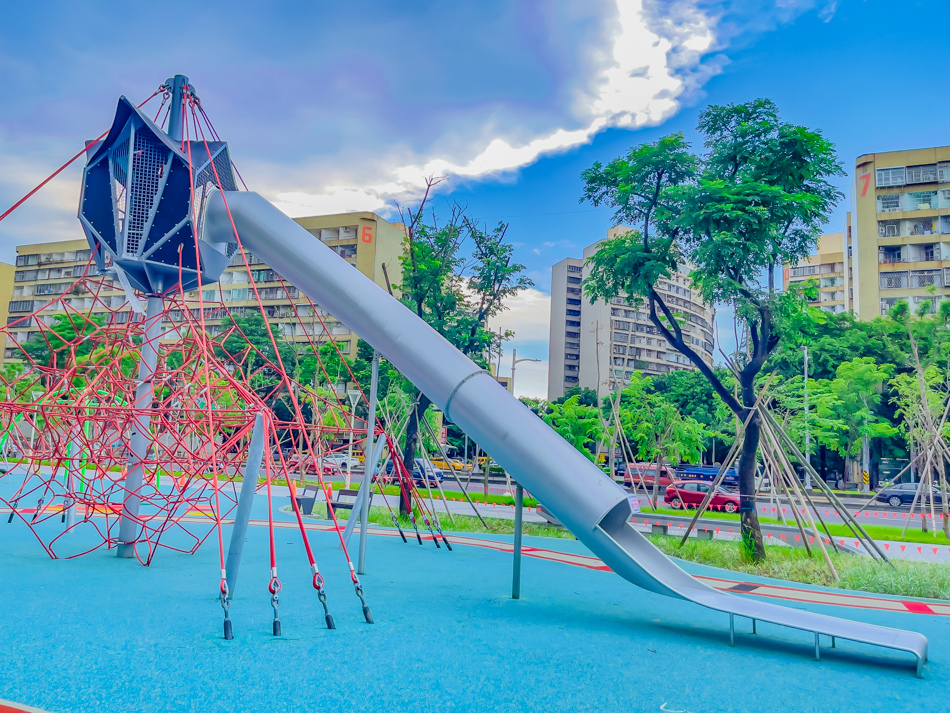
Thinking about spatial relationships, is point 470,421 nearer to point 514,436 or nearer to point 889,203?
point 514,436

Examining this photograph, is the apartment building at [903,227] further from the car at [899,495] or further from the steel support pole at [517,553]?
the steel support pole at [517,553]

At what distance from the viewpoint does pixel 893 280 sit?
187ft

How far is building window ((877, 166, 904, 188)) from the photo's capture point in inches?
2238

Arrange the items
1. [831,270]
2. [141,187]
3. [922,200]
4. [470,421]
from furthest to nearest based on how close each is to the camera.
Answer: [831,270] < [922,200] < [141,187] < [470,421]

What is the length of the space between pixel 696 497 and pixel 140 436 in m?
25.0

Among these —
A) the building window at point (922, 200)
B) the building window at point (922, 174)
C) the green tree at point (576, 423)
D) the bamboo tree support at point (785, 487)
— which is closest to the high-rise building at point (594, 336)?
the building window at point (922, 200)

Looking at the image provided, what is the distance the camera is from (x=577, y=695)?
6023mm

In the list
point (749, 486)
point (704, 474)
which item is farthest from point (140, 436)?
point (704, 474)

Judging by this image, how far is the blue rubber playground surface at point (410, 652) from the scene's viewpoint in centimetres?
573

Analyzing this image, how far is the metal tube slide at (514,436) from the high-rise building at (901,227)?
5264 centimetres

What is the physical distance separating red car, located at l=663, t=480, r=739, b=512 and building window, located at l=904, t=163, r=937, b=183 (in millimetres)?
40352

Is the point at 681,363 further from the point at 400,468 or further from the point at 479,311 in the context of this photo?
the point at 400,468

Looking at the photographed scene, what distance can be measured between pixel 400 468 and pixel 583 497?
21.9 ft

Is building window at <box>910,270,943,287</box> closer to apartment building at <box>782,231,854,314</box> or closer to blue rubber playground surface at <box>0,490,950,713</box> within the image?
apartment building at <box>782,231,854,314</box>
